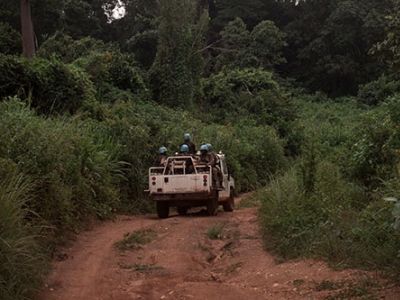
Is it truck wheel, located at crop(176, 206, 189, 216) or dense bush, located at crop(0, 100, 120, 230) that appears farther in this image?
truck wheel, located at crop(176, 206, 189, 216)

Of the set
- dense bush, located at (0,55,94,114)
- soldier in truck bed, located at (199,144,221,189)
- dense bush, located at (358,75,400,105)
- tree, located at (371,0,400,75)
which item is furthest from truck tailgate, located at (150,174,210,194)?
dense bush, located at (358,75,400,105)

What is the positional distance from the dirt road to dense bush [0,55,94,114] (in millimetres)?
9287

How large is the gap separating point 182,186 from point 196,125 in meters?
11.7

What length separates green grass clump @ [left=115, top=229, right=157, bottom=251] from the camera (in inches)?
435

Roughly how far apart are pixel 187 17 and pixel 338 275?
92.0 feet

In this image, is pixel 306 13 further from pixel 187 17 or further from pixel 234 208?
pixel 234 208

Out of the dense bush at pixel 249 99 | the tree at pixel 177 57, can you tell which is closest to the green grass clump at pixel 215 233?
the tree at pixel 177 57

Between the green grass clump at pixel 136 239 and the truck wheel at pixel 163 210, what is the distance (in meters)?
3.12

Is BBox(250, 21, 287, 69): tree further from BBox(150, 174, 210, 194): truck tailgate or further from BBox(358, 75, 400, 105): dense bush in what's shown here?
BBox(150, 174, 210, 194): truck tailgate

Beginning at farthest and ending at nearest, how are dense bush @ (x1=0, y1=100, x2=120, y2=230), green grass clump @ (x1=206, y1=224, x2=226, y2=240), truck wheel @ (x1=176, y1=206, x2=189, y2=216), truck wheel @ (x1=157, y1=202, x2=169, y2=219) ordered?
truck wheel @ (x1=176, y1=206, x2=189, y2=216), truck wheel @ (x1=157, y1=202, x2=169, y2=219), green grass clump @ (x1=206, y1=224, x2=226, y2=240), dense bush @ (x1=0, y1=100, x2=120, y2=230)

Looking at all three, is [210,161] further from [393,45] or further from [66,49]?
[66,49]

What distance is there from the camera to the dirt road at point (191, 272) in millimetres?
7812

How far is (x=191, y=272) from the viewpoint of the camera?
30.2ft

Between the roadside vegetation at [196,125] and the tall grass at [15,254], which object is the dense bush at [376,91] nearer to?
the roadside vegetation at [196,125]
